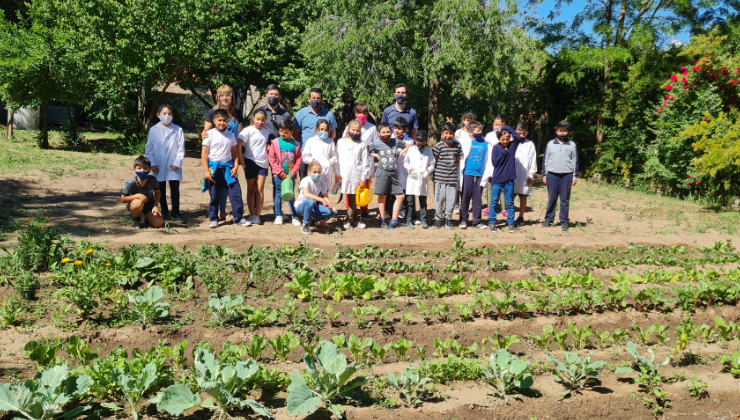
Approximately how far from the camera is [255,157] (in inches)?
322

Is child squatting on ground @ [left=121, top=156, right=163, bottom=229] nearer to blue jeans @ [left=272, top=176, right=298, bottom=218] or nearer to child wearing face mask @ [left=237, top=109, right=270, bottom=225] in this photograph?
child wearing face mask @ [left=237, top=109, right=270, bottom=225]

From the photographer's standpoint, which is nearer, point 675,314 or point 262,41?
point 675,314

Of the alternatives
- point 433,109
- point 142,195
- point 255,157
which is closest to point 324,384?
point 142,195

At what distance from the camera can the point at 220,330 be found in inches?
182

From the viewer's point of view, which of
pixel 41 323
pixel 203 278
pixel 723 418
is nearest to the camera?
pixel 723 418

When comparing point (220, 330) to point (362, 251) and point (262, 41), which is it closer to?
point (362, 251)

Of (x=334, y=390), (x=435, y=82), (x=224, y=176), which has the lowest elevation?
(x=334, y=390)

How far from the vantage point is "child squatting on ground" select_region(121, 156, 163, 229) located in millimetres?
7422

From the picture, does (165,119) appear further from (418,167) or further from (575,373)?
(575,373)

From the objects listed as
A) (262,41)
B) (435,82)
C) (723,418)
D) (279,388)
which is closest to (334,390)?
(279,388)

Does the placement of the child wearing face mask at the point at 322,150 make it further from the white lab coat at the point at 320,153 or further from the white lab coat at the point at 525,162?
the white lab coat at the point at 525,162

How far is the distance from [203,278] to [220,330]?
3.16ft

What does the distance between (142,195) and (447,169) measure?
14.2 ft

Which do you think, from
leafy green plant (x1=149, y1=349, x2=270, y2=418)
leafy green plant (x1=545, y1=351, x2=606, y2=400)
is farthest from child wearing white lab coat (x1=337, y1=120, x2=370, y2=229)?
leafy green plant (x1=149, y1=349, x2=270, y2=418)
